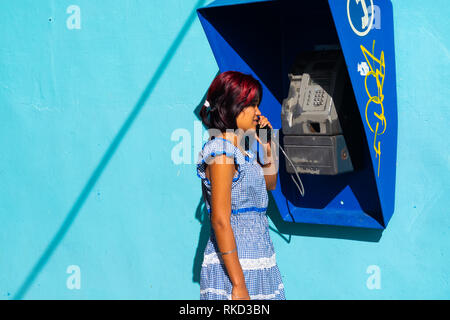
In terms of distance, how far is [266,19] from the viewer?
9.09 feet

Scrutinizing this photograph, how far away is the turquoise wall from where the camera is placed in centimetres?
272

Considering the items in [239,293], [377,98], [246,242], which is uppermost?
[377,98]

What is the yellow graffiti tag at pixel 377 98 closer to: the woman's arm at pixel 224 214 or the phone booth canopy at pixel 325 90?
the phone booth canopy at pixel 325 90

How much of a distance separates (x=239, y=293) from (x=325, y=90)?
3.02ft

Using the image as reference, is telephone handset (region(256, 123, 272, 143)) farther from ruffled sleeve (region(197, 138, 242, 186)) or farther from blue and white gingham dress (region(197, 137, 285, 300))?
ruffled sleeve (region(197, 138, 242, 186))

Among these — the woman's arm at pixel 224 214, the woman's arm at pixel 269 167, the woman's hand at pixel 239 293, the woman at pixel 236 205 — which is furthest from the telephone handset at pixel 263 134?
the woman's hand at pixel 239 293

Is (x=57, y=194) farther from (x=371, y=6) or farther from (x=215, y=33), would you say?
(x=371, y=6)

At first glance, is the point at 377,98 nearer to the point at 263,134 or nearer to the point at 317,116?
the point at 317,116

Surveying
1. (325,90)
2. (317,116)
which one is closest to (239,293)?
(317,116)

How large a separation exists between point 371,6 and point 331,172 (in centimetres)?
72

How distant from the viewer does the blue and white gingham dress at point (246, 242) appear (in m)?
2.28

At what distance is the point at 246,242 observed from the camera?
230 cm

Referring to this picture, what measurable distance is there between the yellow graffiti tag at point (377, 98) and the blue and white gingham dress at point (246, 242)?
52 centimetres

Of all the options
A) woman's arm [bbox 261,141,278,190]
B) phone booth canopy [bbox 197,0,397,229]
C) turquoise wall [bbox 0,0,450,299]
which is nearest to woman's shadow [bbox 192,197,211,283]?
turquoise wall [bbox 0,0,450,299]
